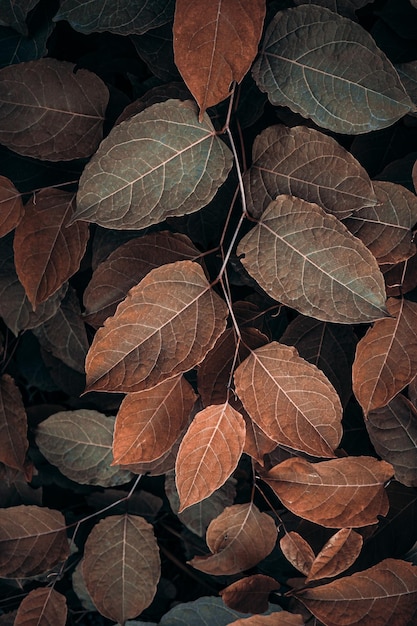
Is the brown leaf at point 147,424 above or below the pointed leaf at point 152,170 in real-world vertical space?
below

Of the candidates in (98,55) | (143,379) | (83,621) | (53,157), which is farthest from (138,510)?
(98,55)

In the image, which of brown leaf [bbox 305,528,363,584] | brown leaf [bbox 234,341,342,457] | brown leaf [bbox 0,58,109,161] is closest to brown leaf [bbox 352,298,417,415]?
brown leaf [bbox 234,341,342,457]

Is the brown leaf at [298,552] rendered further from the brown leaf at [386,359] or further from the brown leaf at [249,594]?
the brown leaf at [386,359]

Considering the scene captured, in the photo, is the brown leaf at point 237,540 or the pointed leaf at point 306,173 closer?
the pointed leaf at point 306,173

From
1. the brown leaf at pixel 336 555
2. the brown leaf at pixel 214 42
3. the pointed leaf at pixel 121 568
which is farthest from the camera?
the pointed leaf at pixel 121 568

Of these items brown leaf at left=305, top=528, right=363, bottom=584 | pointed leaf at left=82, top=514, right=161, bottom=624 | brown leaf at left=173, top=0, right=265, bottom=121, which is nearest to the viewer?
brown leaf at left=173, top=0, right=265, bottom=121

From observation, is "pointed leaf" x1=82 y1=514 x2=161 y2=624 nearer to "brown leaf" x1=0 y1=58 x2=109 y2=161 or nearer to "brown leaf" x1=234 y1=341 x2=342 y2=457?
"brown leaf" x1=234 y1=341 x2=342 y2=457

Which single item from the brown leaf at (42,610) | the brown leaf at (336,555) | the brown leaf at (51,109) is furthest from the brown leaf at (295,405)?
the brown leaf at (42,610)
